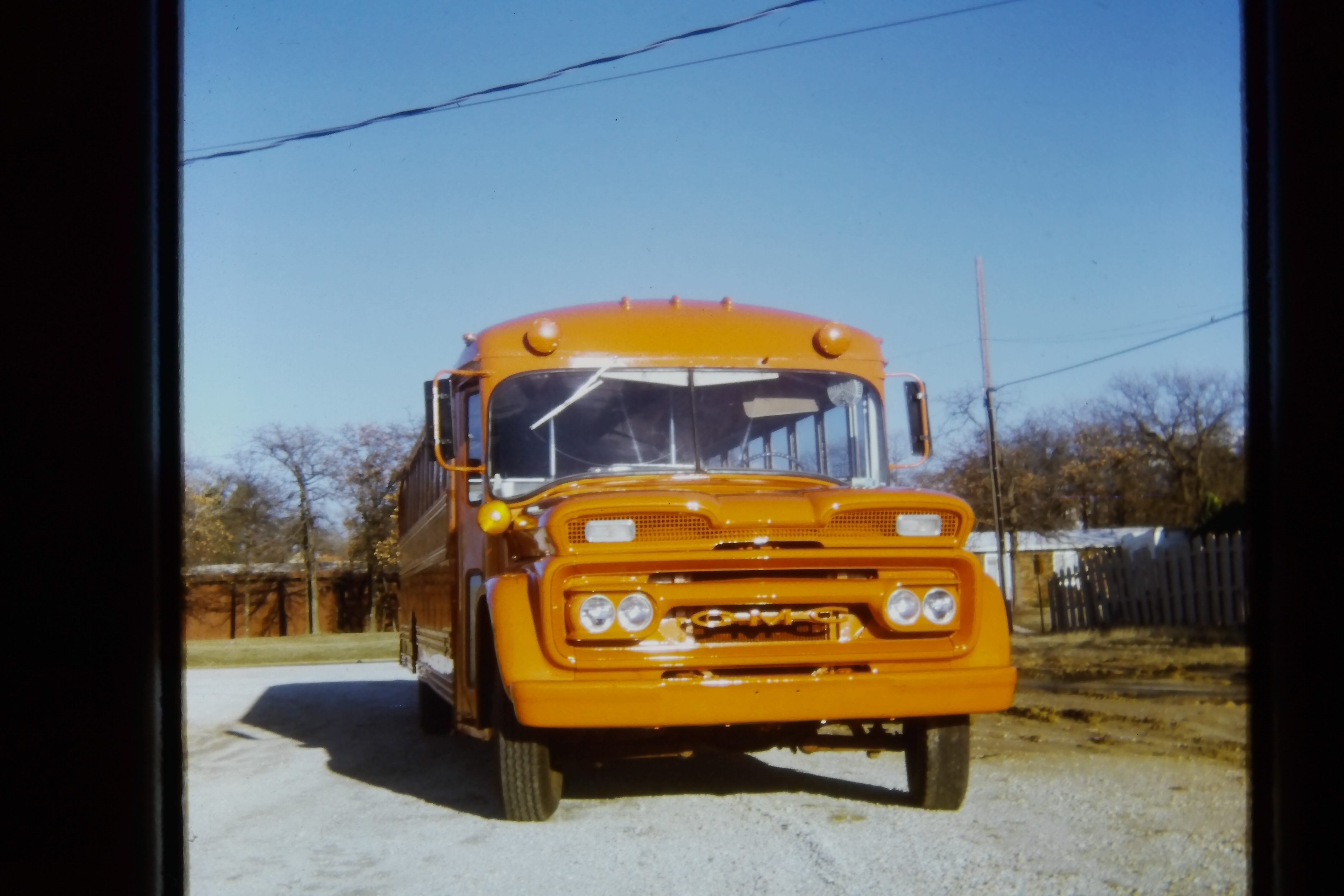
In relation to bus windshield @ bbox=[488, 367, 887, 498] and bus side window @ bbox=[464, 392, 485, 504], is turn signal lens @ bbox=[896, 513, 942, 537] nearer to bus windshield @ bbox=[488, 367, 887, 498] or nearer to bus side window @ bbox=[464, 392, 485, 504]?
bus windshield @ bbox=[488, 367, 887, 498]

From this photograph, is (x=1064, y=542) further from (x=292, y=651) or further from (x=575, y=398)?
(x=575, y=398)

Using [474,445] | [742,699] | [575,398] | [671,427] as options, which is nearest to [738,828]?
[742,699]

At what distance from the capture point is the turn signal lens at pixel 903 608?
5.37m

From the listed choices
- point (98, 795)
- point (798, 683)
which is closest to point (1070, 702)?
point (798, 683)

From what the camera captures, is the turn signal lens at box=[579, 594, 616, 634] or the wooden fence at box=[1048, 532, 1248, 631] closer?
the turn signal lens at box=[579, 594, 616, 634]

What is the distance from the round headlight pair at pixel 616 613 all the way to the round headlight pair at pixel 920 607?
1110mm

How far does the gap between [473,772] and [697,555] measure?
375 cm

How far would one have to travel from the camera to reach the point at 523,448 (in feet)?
21.3

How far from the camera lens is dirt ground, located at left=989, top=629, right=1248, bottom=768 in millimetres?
7883

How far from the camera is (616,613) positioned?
17.1 ft

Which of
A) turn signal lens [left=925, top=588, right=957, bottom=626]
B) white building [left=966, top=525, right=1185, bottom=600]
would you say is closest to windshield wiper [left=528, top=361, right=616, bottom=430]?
turn signal lens [left=925, top=588, right=957, bottom=626]

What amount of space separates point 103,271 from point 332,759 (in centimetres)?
764

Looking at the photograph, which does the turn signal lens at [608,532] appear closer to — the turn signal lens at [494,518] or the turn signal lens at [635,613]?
the turn signal lens at [635,613]

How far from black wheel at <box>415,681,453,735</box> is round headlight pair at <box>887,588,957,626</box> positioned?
6297mm
